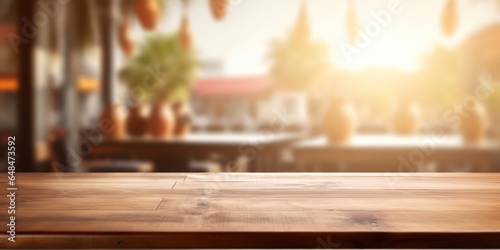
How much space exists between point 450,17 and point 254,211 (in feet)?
6.65

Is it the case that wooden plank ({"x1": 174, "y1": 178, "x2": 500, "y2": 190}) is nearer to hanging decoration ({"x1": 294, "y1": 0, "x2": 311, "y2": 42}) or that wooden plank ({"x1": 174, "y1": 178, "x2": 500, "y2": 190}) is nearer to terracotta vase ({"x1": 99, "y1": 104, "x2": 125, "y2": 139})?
hanging decoration ({"x1": 294, "y1": 0, "x2": 311, "y2": 42})

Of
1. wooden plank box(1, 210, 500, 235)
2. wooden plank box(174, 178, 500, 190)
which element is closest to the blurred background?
wooden plank box(174, 178, 500, 190)

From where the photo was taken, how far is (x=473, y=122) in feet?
8.24

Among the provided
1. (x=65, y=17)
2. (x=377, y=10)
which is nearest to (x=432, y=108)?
(x=377, y=10)

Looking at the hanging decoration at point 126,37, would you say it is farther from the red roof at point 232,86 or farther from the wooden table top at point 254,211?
the red roof at point 232,86

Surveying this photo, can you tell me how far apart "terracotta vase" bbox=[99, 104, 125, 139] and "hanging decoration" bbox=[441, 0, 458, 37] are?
1.88 meters

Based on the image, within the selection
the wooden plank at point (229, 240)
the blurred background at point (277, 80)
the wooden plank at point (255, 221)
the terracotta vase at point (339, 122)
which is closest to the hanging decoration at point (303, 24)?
the blurred background at point (277, 80)

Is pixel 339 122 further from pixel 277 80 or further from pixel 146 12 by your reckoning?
pixel 277 80

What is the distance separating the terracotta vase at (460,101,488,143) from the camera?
8.18 ft

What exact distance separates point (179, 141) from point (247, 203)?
205 cm

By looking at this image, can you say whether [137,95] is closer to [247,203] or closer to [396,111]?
[396,111]

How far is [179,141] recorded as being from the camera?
9.29 ft

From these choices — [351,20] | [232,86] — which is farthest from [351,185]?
[232,86]

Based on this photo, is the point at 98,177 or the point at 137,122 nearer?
the point at 98,177
